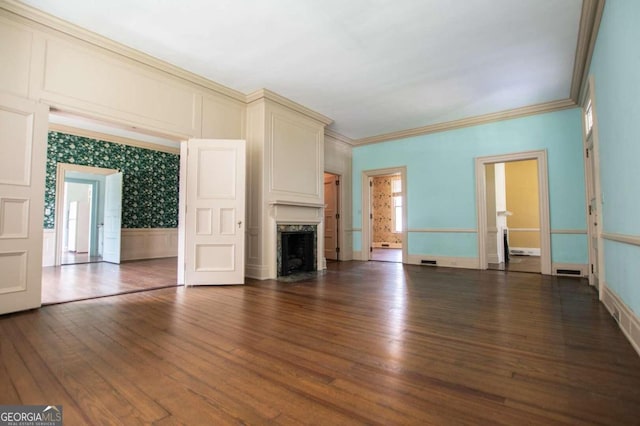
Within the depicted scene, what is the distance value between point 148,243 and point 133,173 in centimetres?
176

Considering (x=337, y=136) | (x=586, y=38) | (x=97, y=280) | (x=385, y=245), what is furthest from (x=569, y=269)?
(x=385, y=245)

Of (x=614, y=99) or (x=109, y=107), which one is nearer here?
(x=614, y=99)

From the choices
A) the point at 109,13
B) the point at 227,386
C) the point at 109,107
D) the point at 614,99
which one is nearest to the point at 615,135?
the point at 614,99

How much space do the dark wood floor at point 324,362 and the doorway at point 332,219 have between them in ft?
13.1

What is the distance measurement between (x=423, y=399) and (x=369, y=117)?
531cm

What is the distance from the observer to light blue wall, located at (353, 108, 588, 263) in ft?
16.4

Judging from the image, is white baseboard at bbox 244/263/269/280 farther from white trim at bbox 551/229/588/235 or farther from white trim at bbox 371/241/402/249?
white trim at bbox 371/241/402/249

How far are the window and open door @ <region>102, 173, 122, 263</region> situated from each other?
9.34 metres

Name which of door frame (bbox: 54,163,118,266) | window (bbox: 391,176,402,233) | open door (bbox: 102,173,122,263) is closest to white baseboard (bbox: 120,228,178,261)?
open door (bbox: 102,173,122,263)

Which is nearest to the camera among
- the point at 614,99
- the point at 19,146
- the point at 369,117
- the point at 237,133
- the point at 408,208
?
the point at 614,99

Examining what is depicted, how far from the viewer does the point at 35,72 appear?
3057 millimetres

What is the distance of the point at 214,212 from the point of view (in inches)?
169

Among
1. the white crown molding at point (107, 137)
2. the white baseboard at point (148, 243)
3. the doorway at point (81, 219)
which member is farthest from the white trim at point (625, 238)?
the doorway at point (81, 219)

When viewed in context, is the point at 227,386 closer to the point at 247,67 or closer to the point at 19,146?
the point at 19,146
